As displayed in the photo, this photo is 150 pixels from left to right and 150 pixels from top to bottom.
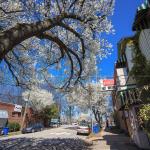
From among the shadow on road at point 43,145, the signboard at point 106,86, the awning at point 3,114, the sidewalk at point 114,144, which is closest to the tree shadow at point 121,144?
the sidewalk at point 114,144

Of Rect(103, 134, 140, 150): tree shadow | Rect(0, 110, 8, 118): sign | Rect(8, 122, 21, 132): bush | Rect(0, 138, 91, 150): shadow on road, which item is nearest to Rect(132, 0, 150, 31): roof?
Rect(103, 134, 140, 150): tree shadow

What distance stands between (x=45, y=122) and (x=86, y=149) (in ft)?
193

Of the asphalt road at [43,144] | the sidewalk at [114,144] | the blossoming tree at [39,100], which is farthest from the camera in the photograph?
the blossoming tree at [39,100]

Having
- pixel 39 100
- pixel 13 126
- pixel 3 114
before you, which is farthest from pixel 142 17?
pixel 39 100

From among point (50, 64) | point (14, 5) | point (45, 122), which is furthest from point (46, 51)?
point (45, 122)

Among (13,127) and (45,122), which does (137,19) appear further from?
(45,122)

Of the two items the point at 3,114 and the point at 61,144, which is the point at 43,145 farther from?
the point at 3,114

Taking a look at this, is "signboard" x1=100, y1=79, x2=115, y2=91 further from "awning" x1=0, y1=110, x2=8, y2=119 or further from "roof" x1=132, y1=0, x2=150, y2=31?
"awning" x1=0, y1=110, x2=8, y2=119

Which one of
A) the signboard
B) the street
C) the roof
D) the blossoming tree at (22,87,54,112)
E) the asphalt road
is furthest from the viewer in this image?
the blossoming tree at (22,87,54,112)

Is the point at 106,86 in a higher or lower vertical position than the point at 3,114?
lower

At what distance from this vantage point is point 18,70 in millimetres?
16609

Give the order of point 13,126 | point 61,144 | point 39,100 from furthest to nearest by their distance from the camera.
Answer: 1. point 39,100
2. point 13,126
3. point 61,144

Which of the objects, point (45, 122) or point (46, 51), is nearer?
point (46, 51)

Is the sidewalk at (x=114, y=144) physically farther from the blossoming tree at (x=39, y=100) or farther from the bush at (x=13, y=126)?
the blossoming tree at (x=39, y=100)
